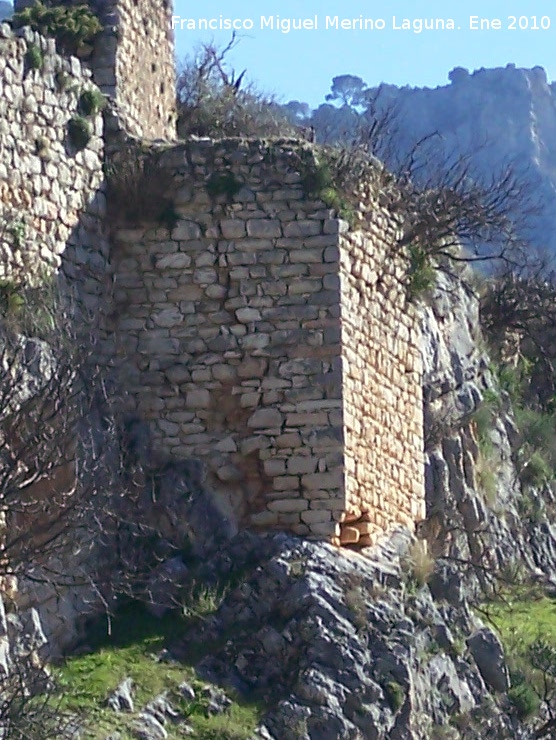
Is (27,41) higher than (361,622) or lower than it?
higher

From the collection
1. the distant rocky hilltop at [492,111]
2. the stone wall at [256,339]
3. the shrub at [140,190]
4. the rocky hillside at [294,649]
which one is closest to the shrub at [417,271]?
the stone wall at [256,339]

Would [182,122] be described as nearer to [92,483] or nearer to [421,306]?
[421,306]

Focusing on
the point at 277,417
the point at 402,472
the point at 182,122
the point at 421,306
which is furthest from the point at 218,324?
the point at 182,122

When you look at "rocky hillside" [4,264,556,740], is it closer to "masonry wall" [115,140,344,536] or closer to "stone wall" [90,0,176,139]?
"masonry wall" [115,140,344,536]

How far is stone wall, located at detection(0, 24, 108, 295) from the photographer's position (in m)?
14.6

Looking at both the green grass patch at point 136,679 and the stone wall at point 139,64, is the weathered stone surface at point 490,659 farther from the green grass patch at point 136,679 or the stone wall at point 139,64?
the stone wall at point 139,64

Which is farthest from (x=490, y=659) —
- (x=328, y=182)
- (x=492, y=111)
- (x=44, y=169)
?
(x=492, y=111)

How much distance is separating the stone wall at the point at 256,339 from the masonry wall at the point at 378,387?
0.10 feet

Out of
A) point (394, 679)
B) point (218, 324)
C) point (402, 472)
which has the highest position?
point (218, 324)

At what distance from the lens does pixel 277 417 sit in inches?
598

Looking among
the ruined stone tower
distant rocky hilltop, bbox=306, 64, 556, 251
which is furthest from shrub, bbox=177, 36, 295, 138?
distant rocky hilltop, bbox=306, 64, 556, 251

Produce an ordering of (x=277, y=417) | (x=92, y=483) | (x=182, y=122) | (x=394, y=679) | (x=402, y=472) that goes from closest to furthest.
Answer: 1. (x=92, y=483)
2. (x=394, y=679)
3. (x=277, y=417)
4. (x=402, y=472)
5. (x=182, y=122)

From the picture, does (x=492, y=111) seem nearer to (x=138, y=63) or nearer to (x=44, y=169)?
(x=138, y=63)

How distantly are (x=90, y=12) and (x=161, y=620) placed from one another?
5487mm
